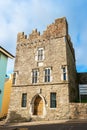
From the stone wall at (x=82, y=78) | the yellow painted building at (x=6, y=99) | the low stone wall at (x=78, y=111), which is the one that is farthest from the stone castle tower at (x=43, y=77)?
the stone wall at (x=82, y=78)

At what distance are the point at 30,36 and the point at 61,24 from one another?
4985 mm

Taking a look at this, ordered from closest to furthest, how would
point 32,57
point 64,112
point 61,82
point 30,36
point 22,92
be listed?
point 64,112 → point 61,82 → point 22,92 → point 32,57 → point 30,36

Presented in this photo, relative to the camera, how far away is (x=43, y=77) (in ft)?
66.3

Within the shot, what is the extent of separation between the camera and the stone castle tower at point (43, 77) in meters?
18.4

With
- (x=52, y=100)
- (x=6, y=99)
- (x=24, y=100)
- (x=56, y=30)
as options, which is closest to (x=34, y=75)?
(x=24, y=100)

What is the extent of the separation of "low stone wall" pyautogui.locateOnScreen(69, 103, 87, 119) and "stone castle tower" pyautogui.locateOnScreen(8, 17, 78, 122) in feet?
2.26

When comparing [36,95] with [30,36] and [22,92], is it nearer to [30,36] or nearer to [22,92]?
[22,92]

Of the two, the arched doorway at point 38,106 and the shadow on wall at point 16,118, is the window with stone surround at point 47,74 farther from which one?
the shadow on wall at point 16,118

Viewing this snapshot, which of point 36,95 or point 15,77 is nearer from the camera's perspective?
point 36,95

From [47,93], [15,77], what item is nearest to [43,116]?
[47,93]

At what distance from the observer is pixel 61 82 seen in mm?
18781

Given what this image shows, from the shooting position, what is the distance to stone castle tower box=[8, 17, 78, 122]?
1844 cm

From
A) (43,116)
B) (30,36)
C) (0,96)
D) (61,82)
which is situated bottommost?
(43,116)

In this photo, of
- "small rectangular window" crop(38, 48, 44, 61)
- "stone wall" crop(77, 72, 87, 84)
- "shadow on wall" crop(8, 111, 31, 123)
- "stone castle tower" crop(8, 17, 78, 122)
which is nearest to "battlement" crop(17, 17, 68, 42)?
"stone castle tower" crop(8, 17, 78, 122)
